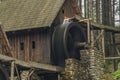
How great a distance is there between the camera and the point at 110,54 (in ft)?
121

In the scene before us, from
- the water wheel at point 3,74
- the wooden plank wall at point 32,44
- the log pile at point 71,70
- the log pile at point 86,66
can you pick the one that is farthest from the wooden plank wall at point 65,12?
the water wheel at point 3,74

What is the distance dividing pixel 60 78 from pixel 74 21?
14.9 feet

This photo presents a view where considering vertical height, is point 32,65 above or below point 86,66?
above

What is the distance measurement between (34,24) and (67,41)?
2539 millimetres

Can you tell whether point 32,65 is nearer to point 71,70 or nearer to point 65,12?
point 71,70

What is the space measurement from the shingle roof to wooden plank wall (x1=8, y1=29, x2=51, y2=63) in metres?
0.53

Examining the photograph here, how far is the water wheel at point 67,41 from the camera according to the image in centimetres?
2645

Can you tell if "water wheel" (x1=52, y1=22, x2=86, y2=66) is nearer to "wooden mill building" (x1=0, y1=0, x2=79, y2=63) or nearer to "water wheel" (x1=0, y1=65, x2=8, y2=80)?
"wooden mill building" (x1=0, y1=0, x2=79, y2=63)

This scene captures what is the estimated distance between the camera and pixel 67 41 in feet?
91.5

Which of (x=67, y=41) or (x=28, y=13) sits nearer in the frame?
(x=67, y=41)

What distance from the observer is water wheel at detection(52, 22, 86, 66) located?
26450 mm

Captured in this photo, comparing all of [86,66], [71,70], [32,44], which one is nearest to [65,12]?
[32,44]

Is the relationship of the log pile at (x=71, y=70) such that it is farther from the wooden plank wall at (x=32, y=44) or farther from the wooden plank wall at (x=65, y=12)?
the wooden plank wall at (x=65, y=12)

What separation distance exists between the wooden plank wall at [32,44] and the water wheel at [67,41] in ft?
1.76
